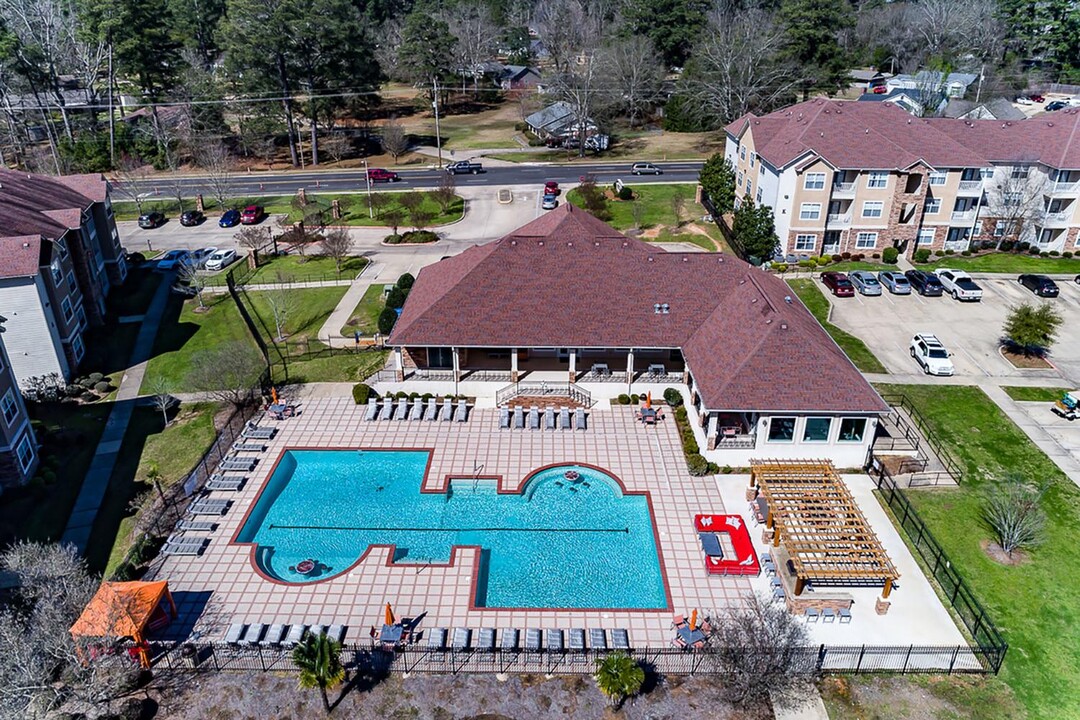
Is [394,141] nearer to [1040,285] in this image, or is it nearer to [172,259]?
[172,259]

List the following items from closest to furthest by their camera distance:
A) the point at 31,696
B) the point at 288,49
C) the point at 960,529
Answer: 1. the point at 31,696
2. the point at 960,529
3. the point at 288,49

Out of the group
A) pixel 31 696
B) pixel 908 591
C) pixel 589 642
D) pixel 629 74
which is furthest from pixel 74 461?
pixel 629 74

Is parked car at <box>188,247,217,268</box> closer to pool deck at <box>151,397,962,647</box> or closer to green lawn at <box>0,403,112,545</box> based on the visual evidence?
green lawn at <box>0,403,112,545</box>

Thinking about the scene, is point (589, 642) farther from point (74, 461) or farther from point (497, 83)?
point (497, 83)

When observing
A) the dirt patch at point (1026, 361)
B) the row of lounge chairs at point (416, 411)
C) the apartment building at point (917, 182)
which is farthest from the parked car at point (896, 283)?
the row of lounge chairs at point (416, 411)

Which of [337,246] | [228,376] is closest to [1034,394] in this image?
[228,376]

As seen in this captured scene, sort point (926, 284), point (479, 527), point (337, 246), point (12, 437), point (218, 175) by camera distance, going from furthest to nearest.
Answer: point (218, 175)
point (337, 246)
point (926, 284)
point (12, 437)
point (479, 527)
